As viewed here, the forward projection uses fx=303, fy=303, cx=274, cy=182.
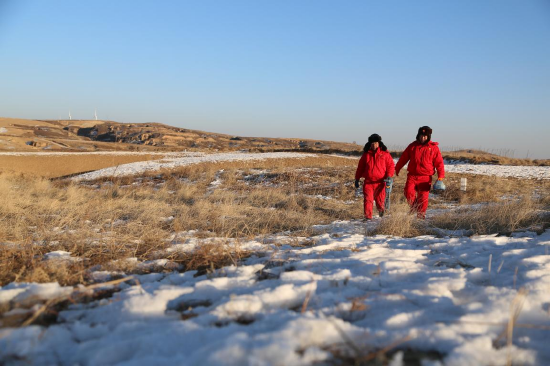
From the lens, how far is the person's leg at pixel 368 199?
5.90 metres

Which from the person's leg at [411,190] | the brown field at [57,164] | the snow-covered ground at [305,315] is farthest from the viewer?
the brown field at [57,164]

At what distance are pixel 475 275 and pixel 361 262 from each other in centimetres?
→ 89

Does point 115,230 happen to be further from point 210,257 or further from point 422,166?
point 422,166

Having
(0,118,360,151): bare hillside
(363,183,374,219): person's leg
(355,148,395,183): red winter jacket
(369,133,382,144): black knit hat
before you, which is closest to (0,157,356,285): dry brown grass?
(363,183,374,219): person's leg

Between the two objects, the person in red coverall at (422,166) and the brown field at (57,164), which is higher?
the person in red coverall at (422,166)

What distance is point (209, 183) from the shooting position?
1398 cm

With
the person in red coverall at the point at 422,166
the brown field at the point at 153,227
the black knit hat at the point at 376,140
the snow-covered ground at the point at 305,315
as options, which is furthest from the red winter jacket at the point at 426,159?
the snow-covered ground at the point at 305,315

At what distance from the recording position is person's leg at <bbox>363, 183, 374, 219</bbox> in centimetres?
590

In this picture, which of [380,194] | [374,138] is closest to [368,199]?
[380,194]

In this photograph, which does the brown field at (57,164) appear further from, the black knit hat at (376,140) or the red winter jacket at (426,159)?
the red winter jacket at (426,159)

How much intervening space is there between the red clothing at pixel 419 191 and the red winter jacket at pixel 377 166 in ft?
1.58

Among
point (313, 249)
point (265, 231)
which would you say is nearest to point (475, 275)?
point (313, 249)

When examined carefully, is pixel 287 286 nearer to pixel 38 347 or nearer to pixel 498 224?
pixel 38 347

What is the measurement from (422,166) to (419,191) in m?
0.53
